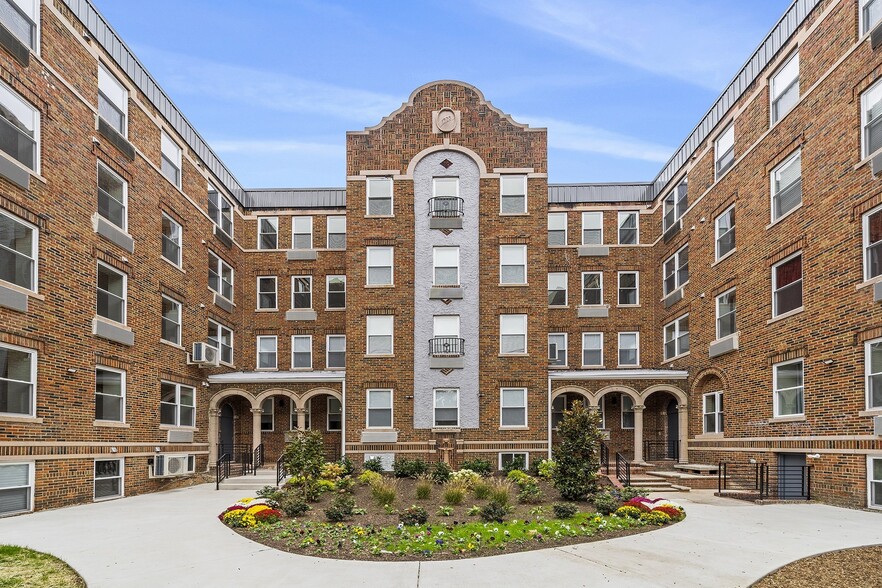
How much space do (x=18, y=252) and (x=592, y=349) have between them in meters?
20.9

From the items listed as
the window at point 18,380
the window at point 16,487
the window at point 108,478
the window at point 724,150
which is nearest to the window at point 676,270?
the window at point 724,150

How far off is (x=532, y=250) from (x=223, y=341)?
12.3 m

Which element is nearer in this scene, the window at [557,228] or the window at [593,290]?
the window at [593,290]

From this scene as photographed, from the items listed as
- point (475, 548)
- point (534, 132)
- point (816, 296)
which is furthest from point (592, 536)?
point (534, 132)

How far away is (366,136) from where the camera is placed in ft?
81.3

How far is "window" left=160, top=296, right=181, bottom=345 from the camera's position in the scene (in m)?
21.7

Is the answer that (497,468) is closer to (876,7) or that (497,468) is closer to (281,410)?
(281,410)

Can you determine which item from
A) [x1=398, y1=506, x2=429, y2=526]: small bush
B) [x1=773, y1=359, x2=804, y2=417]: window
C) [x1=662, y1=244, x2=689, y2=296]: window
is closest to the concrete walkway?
[x1=398, y1=506, x2=429, y2=526]: small bush

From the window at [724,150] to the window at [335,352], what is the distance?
1540cm

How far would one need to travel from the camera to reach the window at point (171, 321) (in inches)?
855

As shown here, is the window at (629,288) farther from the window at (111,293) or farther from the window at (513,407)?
the window at (111,293)

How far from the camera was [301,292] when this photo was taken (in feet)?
94.8

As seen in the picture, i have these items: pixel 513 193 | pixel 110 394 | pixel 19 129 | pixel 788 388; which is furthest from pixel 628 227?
pixel 19 129

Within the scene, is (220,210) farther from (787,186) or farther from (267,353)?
(787,186)
